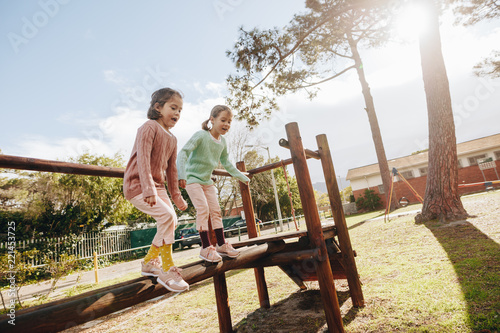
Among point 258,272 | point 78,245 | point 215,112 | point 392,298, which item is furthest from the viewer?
point 78,245

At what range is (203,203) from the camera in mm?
2418

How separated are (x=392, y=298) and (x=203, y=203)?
8.78ft

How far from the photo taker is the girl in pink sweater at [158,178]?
5.45ft

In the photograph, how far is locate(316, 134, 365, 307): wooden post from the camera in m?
3.26

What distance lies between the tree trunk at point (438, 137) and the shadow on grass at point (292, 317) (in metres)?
4.98

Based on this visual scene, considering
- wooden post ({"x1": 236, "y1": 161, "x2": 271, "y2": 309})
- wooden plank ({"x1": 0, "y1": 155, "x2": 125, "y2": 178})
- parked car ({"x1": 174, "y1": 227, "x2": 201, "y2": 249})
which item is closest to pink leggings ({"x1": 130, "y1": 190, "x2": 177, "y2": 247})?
wooden plank ({"x1": 0, "y1": 155, "x2": 125, "y2": 178})

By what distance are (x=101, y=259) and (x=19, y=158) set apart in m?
14.7

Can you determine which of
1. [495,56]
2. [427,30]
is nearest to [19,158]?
[427,30]

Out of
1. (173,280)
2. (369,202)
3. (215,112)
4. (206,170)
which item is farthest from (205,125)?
(369,202)

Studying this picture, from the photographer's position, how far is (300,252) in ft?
8.98

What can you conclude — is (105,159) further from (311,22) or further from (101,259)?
(311,22)

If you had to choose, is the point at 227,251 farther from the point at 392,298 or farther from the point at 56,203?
the point at 56,203

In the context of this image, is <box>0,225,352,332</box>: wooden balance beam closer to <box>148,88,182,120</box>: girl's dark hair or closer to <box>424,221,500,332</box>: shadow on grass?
<box>148,88,182,120</box>: girl's dark hair

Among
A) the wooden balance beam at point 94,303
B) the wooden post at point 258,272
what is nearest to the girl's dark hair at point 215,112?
the wooden post at point 258,272
